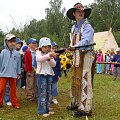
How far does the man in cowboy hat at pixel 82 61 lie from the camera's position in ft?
19.3

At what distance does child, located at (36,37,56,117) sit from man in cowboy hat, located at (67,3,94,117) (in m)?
0.47

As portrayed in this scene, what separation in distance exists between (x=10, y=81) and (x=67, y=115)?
156 centimetres

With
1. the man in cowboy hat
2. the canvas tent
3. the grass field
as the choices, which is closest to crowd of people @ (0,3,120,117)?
the man in cowboy hat

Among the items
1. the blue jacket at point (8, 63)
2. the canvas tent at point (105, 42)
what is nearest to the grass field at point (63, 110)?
the blue jacket at point (8, 63)

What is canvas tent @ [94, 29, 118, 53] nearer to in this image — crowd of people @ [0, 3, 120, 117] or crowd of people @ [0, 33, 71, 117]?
crowd of people @ [0, 33, 71, 117]

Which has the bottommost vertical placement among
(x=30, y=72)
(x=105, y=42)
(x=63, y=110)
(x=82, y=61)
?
(x=63, y=110)

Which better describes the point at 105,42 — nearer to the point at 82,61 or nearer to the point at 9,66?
the point at 9,66

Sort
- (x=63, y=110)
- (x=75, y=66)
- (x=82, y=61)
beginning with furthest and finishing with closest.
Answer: (x=63, y=110), (x=75, y=66), (x=82, y=61)

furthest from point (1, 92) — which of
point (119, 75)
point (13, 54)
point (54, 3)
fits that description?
point (54, 3)

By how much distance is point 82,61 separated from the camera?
19.8ft

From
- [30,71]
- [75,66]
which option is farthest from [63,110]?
[30,71]

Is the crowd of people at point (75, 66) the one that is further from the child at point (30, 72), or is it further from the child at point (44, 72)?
the child at point (30, 72)

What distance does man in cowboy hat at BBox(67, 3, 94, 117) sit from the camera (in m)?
5.89

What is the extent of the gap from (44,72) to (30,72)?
1.89 meters
